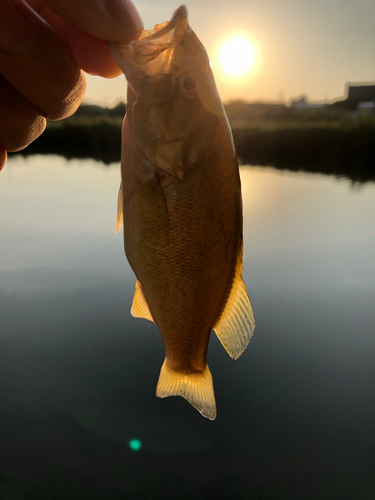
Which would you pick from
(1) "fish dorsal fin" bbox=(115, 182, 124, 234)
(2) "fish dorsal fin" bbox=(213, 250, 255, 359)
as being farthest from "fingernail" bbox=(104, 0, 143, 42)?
(2) "fish dorsal fin" bbox=(213, 250, 255, 359)

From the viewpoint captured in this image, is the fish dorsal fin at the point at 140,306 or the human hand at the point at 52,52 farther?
the fish dorsal fin at the point at 140,306

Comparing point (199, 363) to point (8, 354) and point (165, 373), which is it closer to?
point (165, 373)

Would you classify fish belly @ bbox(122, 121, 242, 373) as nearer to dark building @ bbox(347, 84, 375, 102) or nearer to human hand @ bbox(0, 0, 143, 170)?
human hand @ bbox(0, 0, 143, 170)

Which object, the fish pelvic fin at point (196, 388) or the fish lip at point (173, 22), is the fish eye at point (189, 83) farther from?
the fish pelvic fin at point (196, 388)

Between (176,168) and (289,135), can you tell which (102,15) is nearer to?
(176,168)

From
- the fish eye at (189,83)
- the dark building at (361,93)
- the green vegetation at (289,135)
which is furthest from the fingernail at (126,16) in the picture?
the dark building at (361,93)
